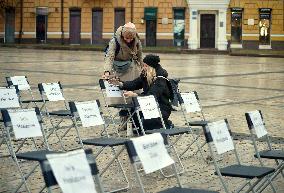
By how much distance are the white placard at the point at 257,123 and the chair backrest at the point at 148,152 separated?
1.70 m

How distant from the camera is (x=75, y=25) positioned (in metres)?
50.3

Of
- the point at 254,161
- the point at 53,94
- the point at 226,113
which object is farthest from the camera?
the point at 226,113

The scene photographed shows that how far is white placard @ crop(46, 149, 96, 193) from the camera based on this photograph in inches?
174

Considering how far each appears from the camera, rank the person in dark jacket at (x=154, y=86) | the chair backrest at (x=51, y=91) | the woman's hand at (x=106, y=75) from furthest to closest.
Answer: the woman's hand at (x=106, y=75) → the chair backrest at (x=51, y=91) → the person in dark jacket at (x=154, y=86)

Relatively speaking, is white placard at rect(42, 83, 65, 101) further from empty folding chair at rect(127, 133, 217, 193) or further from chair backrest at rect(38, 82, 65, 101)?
empty folding chair at rect(127, 133, 217, 193)

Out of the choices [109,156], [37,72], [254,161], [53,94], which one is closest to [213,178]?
[254,161]

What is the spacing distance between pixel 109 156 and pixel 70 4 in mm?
42303

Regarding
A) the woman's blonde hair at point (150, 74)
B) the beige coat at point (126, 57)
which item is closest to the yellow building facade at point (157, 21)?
the beige coat at point (126, 57)

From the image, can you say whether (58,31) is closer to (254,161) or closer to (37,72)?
(37,72)

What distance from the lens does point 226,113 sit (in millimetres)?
14055

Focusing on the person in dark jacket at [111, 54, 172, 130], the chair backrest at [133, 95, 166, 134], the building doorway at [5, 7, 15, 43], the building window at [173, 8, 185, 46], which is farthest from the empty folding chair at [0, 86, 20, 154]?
the building doorway at [5, 7, 15, 43]

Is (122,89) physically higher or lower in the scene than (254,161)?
higher

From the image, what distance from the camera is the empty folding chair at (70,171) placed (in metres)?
4.39

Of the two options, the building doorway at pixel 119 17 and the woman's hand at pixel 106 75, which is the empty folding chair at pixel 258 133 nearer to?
the woman's hand at pixel 106 75
